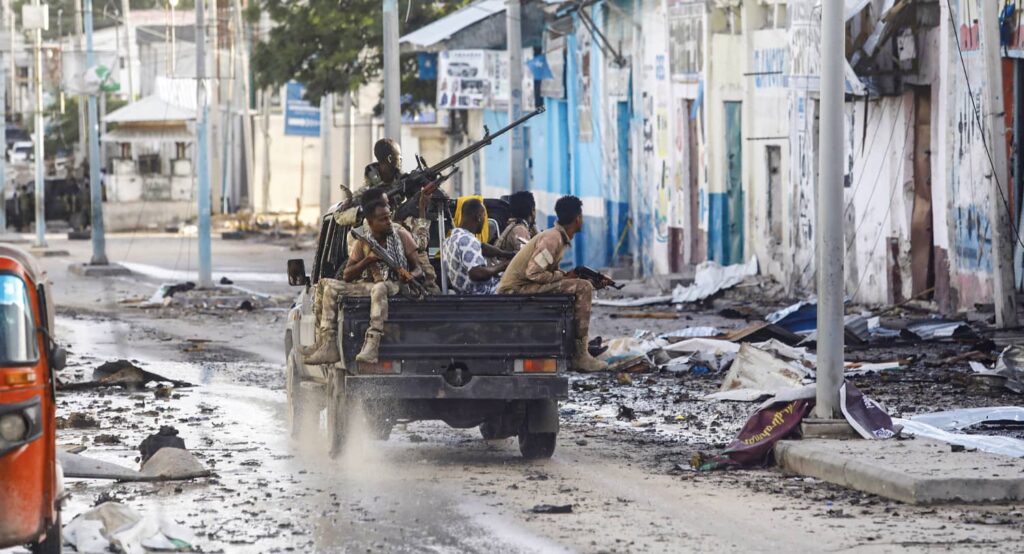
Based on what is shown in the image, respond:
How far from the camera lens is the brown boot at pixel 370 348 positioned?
1163cm

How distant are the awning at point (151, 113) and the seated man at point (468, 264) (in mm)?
51684

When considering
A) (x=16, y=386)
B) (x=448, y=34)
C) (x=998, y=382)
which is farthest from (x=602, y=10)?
(x=16, y=386)

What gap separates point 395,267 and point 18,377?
4.36 meters

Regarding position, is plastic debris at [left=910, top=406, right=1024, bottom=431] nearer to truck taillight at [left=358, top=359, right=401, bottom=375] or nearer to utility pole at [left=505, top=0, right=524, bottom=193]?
truck taillight at [left=358, top=359, right=401, bottom=375]

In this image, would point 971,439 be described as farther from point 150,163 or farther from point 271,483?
point 150,163

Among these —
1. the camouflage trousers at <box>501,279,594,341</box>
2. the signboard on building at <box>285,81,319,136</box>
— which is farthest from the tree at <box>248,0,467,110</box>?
the camouflage trousers at <box>501,279,594,341</box>

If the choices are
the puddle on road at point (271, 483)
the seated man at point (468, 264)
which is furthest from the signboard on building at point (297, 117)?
the seated man at point (468, 264)

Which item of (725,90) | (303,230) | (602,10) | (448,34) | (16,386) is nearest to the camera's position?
(16,386)

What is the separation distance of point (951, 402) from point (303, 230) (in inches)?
1735

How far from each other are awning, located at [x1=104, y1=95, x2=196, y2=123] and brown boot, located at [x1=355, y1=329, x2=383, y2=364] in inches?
2079

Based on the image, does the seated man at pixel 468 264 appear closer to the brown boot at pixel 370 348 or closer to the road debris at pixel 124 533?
the brown boot at pixel 370 348

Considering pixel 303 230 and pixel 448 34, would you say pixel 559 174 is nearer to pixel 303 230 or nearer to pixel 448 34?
pixel 448 34

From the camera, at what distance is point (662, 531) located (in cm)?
936

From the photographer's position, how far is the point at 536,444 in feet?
40.5
